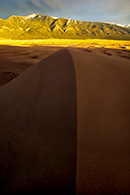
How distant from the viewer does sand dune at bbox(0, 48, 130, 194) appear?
78 cm

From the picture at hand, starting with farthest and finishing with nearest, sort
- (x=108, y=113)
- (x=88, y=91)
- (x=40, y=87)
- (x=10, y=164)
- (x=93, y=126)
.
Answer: (x=40, y=87) → (x=88, y=91) → (x=108, y=113) → (x=93, y=126) → (x=10, y=164)

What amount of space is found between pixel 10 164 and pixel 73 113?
0.73 m

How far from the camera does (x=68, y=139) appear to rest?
93cm

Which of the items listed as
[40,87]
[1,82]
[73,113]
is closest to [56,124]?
[73,113]

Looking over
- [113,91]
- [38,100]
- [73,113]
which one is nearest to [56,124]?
[73,113]

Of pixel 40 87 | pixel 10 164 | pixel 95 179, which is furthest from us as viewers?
pixel 40 87

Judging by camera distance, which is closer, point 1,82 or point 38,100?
point 38,100

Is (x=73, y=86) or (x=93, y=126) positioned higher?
(x=73, y=86)

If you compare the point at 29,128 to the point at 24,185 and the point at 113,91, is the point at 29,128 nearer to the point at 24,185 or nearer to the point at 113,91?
the point at 24,185

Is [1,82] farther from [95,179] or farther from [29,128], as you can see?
[95,179]

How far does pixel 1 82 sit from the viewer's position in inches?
151

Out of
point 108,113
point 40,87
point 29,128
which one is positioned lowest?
point 29,128

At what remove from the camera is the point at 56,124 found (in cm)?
106

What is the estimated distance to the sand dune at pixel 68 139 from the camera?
777 millimetres
